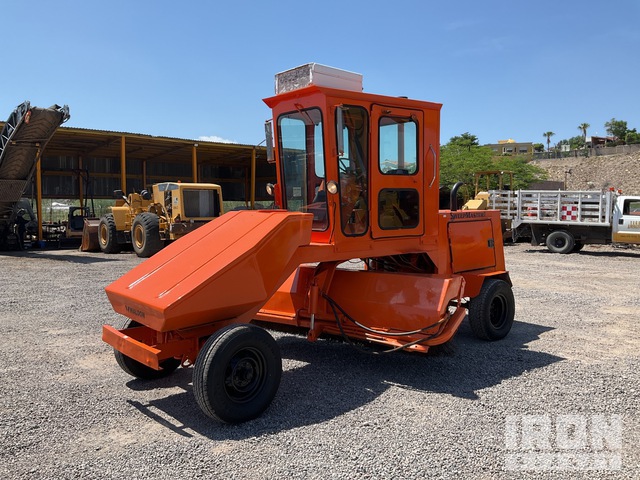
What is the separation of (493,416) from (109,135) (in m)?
19.8

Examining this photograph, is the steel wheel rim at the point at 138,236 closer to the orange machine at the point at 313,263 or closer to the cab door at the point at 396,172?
the orange machine at the point at 313,263

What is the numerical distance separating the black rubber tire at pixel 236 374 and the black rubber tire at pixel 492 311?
2.87 m

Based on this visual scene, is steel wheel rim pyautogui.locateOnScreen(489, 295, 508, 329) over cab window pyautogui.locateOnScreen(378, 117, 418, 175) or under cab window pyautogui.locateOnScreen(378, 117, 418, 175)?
under

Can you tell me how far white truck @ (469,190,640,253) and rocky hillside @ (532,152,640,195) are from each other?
29175mm

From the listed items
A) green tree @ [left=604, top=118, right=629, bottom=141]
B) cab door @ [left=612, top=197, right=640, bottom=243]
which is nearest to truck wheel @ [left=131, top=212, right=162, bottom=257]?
cab door @ [left=612, top=197, right=640, bottom=243]

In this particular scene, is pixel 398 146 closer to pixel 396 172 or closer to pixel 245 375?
pixel 396 172

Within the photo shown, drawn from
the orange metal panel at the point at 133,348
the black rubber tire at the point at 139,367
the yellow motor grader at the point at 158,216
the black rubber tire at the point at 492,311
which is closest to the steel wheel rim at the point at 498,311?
the black rubber tire at the point at 492,311

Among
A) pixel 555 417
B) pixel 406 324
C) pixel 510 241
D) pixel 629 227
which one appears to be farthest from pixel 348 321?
pixel 510 241

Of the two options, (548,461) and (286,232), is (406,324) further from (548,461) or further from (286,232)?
(548,461)

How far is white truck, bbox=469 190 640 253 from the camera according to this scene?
53.5 ft

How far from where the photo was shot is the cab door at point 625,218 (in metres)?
16.1

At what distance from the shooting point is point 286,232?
4.46 meters

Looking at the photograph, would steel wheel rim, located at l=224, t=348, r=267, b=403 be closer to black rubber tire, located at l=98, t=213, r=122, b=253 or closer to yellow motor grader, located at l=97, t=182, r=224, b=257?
yellow motor grader, located at l=97, t=182, r=224, b=257

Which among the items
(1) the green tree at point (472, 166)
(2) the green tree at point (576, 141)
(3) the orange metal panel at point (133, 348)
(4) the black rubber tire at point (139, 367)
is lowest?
(4) the black rubber tire at point (139, 367)
